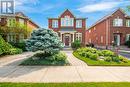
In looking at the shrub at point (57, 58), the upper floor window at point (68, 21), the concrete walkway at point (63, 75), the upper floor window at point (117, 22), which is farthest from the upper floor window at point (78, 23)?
the concrete walkway at point (63, 75)

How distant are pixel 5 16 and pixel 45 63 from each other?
2603 centimetres

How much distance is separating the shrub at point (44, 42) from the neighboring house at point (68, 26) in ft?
91.0

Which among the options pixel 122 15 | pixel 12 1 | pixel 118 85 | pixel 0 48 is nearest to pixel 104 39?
pixel 122 15

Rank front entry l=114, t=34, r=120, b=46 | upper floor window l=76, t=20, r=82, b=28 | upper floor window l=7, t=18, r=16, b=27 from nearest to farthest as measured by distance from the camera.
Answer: upper floor window l=7, t=18, r=16, b=27, front entry l=114, t=34, r=120, b=46, upper floor window l=76, t=20, r=82, b=28

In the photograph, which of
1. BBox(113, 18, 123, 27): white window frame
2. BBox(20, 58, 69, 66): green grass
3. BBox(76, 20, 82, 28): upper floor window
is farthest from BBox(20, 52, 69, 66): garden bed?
BBox(113, 18, 123, 27): white window frame

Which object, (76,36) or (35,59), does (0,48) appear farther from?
(76,36)

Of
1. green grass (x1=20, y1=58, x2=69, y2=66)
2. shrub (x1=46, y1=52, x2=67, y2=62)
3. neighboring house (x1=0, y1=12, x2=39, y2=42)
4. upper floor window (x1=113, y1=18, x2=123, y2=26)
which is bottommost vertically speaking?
green grass (x1=20, y1=58, x2=69, y2=66)

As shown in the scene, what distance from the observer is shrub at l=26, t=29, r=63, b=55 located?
17.3m

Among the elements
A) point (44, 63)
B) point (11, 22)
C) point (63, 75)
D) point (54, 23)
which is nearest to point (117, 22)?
point (54, 23)

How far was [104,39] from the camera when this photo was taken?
49.0 m

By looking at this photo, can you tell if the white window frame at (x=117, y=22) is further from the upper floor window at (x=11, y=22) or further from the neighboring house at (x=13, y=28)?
the upper floor window at (x=11, y=22)

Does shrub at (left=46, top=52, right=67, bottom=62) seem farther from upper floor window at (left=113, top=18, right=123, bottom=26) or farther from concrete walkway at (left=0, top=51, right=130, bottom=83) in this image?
upper floor window at (left=113, top=18, right=123, bottom=26)

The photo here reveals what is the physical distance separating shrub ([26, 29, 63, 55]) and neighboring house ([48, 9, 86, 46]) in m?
27.7

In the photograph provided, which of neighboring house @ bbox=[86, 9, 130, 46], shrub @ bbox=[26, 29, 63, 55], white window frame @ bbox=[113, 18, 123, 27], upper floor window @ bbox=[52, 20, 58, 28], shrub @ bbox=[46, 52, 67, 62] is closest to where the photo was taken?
shrub @ bbox=[46, 52, 67, 62]
